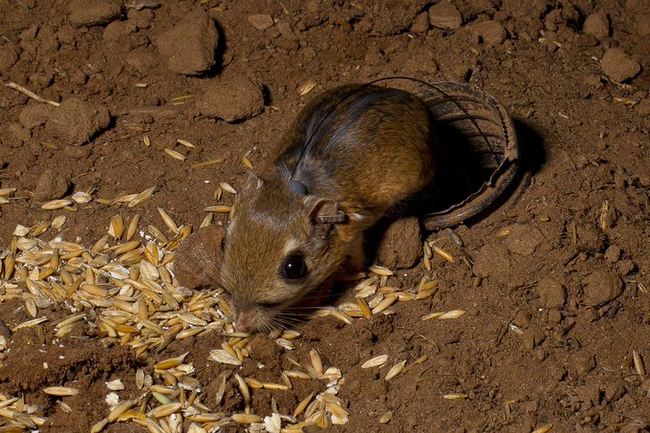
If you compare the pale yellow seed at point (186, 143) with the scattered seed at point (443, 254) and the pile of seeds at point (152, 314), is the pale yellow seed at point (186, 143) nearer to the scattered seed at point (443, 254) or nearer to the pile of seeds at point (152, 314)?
the pile of seeds at point (152, 314)

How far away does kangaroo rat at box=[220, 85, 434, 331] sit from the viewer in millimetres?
5344

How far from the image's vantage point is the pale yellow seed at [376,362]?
555 centimetres

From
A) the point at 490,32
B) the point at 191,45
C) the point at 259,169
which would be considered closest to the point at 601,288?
the point at 259,169

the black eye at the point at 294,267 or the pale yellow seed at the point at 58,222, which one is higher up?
the black eye at the point at 294,267

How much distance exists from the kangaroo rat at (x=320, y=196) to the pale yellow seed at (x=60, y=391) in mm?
1006

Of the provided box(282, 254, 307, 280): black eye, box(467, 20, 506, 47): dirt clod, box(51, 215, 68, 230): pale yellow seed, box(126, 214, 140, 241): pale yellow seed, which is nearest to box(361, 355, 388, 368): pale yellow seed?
box(282, 254, 307, 280): black eye

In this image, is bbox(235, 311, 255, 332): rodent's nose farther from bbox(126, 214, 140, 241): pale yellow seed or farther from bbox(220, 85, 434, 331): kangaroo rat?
bbox(126, 214, 140, 241): pale yellow seed

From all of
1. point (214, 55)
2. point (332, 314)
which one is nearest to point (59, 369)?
point (332, 314)

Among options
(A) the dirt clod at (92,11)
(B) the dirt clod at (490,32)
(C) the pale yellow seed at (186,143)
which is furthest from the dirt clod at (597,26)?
(A) the dirt clod at (92,11)

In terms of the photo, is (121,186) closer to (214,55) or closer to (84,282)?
(84,282)

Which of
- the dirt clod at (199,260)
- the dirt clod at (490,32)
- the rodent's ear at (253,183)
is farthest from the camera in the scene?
the dirt clod at (490,32)

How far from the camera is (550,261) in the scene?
5.89m

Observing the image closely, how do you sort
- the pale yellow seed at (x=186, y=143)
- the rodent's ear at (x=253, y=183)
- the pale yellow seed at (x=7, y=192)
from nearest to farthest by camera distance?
1. the rodent's ear at (x=253, y=183)
2. the pale yellow seed at (x=7, y=192)
3. the pale yellow seed at (x=186, y=143)

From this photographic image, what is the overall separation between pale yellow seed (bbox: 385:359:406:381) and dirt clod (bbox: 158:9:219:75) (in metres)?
2.74
